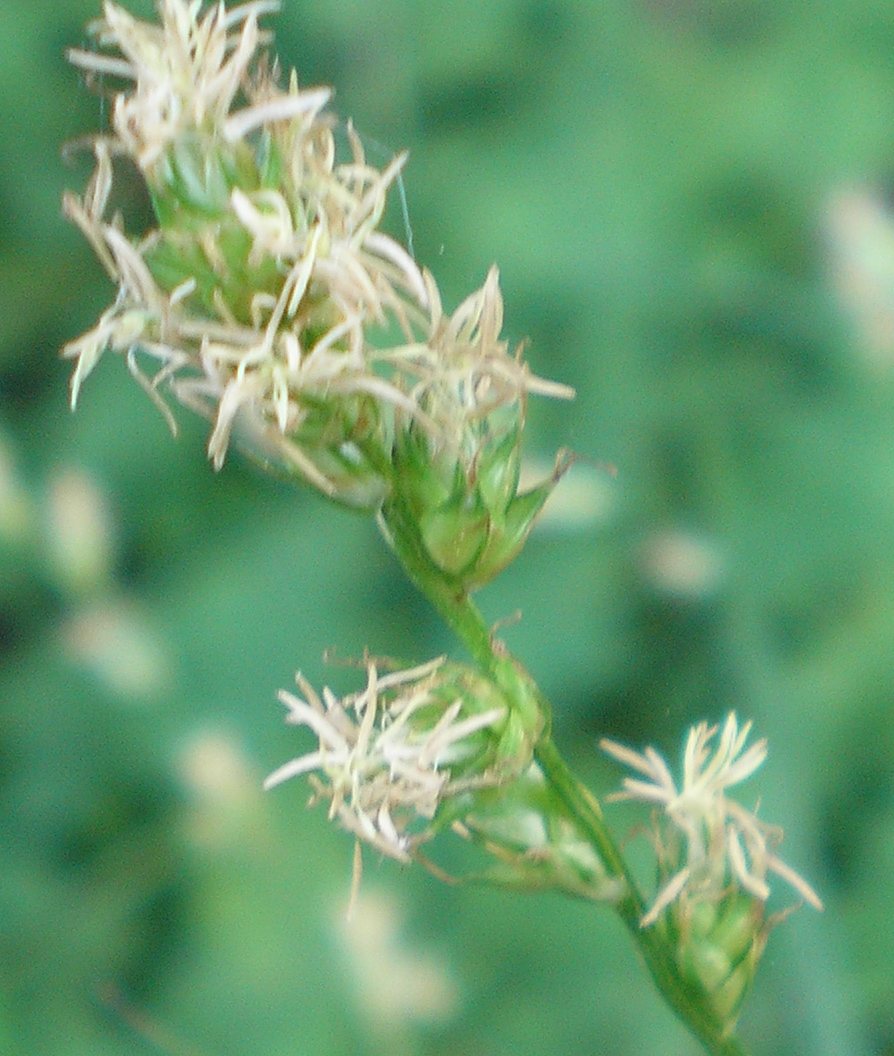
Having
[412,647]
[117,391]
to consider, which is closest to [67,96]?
[117,391]

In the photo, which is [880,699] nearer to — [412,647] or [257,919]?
[412,647]

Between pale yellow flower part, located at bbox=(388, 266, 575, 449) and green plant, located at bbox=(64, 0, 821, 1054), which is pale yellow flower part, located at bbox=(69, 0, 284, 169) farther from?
pale yellow flower part, located at bbox=(388, 266, 575, 449)

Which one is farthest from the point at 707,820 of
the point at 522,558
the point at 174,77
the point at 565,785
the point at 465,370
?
the point at 522,558

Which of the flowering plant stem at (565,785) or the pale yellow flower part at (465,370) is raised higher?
the pale yellow flower part at (465,370)

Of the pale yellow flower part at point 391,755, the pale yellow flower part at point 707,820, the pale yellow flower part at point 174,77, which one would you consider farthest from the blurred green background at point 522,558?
the pale yellow flower part at point 174,77

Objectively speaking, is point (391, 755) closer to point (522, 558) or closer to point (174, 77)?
point (174, 77)

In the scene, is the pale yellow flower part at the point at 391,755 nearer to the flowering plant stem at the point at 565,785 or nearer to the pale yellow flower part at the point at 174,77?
the flowering plant stem at the point at 565,785
